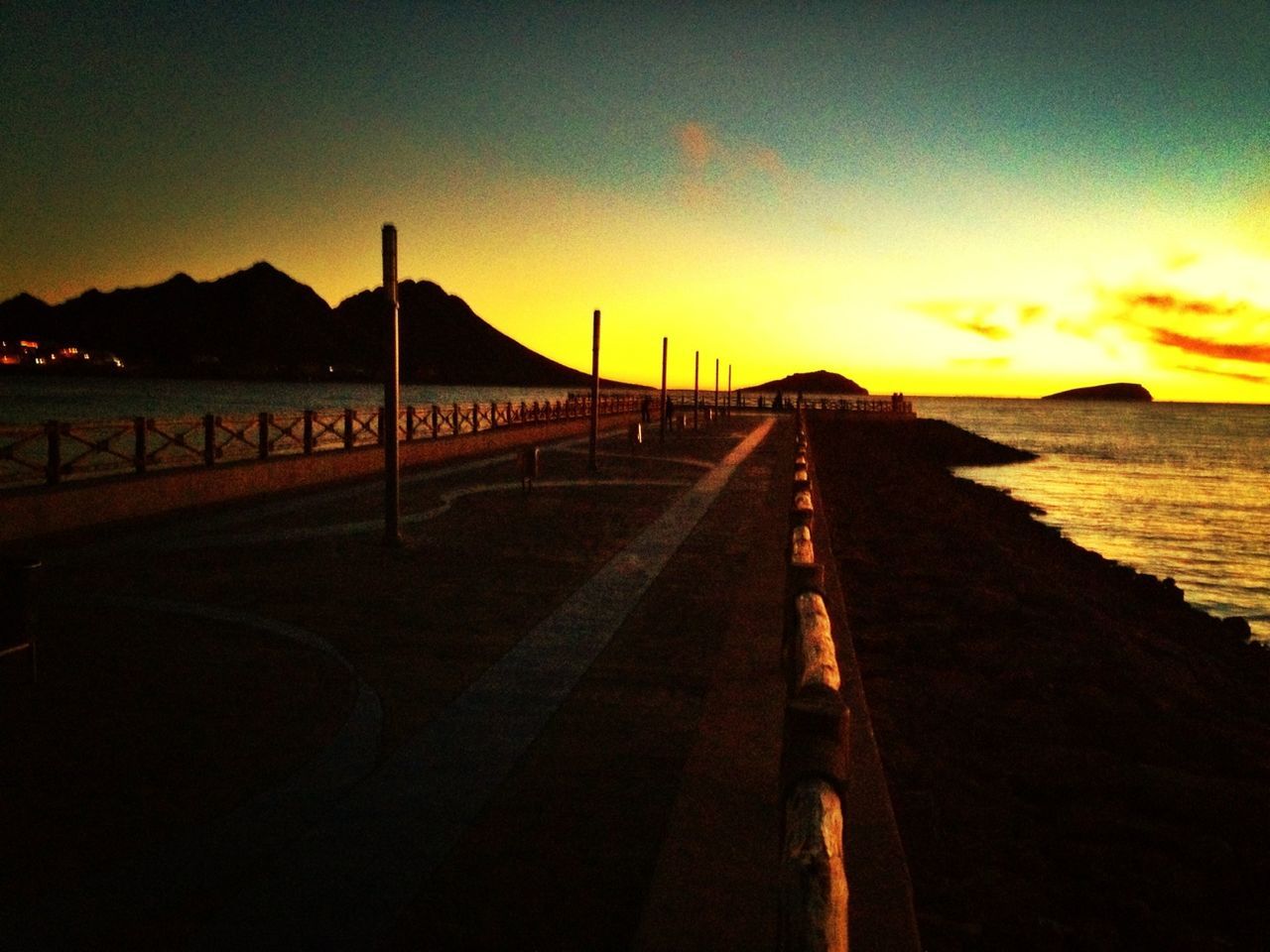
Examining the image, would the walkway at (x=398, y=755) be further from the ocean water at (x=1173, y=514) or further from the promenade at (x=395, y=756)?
the ocean water at (x=1173, y=514)

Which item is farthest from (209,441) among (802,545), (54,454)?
(802,545)

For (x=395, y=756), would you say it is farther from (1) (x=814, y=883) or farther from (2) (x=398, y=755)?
(1) (x=814, y=883)

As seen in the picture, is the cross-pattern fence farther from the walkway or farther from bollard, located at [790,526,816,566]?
bollard, located at [790,526,816,566]

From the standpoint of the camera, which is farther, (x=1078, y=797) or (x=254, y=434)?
(x=254, y=434)

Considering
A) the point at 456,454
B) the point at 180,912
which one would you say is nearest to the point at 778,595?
the point at 180,912

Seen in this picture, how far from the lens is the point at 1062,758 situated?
6.76m

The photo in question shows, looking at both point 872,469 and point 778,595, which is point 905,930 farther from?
point 872,469

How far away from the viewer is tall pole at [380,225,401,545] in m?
11.7

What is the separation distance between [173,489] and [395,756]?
11684mm

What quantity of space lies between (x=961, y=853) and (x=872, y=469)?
34291 millimetres

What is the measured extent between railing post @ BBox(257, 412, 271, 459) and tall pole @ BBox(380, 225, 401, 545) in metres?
7.07

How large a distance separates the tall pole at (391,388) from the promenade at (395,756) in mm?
1000

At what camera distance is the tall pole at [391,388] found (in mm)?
11688

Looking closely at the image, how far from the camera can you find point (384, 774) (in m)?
4.90
